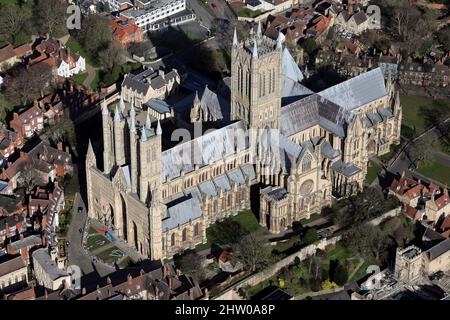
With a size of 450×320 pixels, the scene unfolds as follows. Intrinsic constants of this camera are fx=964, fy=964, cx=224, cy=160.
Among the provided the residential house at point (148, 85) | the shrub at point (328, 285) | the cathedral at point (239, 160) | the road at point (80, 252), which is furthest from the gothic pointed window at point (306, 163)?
the residential house at point (148, 85)

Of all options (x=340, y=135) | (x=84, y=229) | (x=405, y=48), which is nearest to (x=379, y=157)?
(x=340, y=135)

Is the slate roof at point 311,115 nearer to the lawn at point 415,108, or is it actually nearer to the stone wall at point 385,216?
the stone wall at point 385,216

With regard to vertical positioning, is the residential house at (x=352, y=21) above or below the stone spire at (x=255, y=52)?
below

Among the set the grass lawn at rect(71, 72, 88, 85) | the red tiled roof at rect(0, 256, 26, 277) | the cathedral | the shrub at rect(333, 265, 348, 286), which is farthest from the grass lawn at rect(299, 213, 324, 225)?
the grass lawn at rect(71, 72, 88, 85)

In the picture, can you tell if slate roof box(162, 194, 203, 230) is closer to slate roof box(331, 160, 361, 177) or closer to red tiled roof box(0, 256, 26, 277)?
red tiled roof box(0, 256, 26, 277)

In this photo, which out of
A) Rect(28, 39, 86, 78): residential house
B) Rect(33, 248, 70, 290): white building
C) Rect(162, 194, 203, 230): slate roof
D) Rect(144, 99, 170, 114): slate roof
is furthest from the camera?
Rect(28, 39, 86, 78): residential house

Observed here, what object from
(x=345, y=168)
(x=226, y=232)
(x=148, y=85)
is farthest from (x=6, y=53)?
(x=345, y=168)
